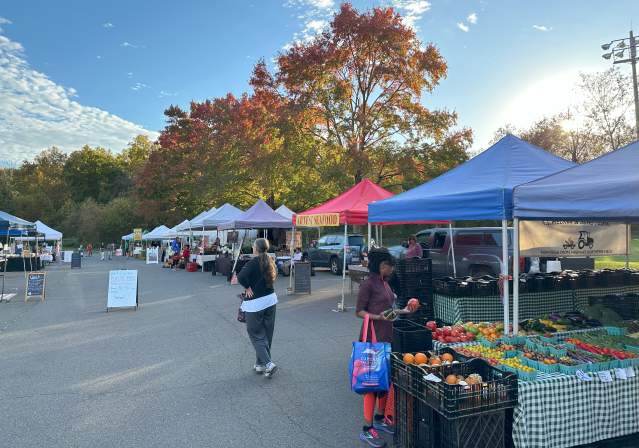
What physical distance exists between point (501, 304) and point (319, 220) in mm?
5741

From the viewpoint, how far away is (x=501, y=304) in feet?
23.6

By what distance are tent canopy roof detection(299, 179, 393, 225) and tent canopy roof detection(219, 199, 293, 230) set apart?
15.0ft

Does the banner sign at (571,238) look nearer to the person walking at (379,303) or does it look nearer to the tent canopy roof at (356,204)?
the person walking at (379,303)

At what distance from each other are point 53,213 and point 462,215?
74.8 meters

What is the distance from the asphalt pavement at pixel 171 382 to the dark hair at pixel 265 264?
4.23 feet

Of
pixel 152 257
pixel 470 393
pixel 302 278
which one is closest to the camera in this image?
pixel 470 393

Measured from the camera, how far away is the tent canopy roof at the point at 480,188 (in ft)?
18.2

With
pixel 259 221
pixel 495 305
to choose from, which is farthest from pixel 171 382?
pixel 259 221

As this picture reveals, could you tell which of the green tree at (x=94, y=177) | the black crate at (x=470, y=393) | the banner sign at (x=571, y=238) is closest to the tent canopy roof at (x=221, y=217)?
the banner sign at (x=571, y=238)

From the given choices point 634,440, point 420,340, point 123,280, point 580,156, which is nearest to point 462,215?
point 420,340

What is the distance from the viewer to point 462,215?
595 cm

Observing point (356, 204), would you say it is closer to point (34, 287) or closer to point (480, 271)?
point (480, 271)

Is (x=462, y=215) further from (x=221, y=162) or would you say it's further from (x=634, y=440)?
(x=221, y=162)

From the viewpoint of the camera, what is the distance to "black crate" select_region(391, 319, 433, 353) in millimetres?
4129
